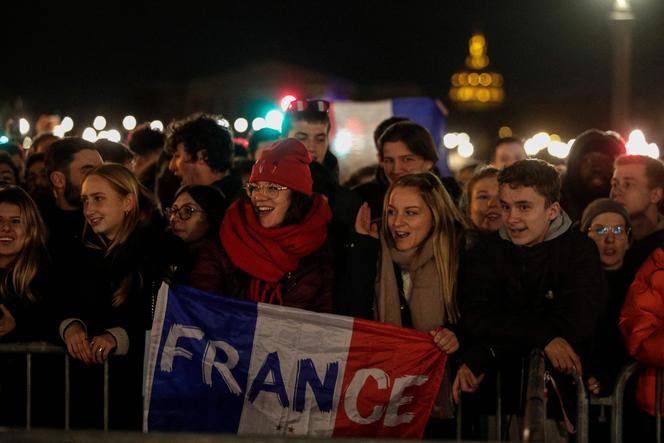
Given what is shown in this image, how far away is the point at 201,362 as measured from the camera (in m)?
5.78

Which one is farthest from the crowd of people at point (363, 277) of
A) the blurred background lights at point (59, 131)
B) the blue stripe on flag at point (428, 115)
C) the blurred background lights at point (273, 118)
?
the blurred background lights at point (59, 131)

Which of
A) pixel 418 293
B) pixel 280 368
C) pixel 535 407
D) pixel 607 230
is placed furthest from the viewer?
pixel 607 230

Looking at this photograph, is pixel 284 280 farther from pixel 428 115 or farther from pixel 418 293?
pixel 428 115

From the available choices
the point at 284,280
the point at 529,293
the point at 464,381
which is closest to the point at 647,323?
the point at 529,293

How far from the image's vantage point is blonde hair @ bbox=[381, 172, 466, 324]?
6.00 m

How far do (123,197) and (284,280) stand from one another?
117 cm

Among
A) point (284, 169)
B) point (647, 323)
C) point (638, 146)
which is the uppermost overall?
point (638, 146)

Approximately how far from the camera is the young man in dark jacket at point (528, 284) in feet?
18.9

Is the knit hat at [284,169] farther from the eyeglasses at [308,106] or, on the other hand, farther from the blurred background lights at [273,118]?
the blurred background lights at [273,118]

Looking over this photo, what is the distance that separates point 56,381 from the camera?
624cm

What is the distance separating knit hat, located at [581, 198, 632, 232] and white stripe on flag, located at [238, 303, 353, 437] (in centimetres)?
212

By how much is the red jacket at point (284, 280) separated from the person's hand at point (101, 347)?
57 centimetres

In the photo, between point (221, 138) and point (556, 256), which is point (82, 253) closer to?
point (221, 138)

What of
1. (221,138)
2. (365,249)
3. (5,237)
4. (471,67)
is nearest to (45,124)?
(221,138)
